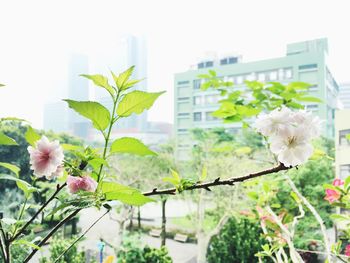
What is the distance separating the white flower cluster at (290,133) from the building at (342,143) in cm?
406

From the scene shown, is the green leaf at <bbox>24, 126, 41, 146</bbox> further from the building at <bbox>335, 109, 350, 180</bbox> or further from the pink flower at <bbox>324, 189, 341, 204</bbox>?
the building at <bbox>335, 109, 350, 180</bbox>

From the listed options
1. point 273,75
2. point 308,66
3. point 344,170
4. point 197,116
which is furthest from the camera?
point 197,116

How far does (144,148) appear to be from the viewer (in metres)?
0.31

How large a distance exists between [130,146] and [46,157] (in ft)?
0.33

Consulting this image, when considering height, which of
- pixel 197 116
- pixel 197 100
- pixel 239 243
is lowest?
pixel 239 243

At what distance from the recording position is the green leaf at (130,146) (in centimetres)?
30

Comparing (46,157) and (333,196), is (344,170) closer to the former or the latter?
(333,196)

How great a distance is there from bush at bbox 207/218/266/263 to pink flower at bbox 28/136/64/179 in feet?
6.40

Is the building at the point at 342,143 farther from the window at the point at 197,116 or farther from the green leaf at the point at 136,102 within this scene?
the window at the point at 197,116

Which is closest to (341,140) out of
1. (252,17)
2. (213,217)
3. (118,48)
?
(213,217)

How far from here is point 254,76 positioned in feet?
48.5

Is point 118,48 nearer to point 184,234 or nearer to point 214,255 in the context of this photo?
point 214,255

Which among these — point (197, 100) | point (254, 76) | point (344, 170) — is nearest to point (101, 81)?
point (344, 170)

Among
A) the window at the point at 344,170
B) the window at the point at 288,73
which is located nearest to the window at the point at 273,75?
the window at the point at 288,73
